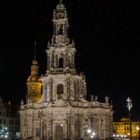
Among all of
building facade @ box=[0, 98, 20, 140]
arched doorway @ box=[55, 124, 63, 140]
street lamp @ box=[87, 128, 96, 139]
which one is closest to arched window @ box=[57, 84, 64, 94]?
arched doorway @ box=[55, 124, 63, 140]

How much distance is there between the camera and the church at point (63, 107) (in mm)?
78500

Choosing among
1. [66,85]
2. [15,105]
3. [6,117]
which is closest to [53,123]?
[66,85]

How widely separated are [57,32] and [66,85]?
1227 centimetres

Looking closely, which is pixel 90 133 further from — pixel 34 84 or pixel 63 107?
pixel 34 84

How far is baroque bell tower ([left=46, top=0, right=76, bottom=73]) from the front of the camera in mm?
82500

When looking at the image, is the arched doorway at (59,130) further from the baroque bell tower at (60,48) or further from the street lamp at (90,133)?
the baroque bell tower at (60,48)

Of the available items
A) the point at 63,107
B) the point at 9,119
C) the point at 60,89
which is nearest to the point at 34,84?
the point at 9,119

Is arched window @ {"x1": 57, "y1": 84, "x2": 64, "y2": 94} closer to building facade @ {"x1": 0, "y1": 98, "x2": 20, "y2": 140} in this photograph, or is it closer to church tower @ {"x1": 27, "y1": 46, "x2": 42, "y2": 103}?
church tower @ {"x1": 27, "y1": 46, "x2": 42, "y2": 103}

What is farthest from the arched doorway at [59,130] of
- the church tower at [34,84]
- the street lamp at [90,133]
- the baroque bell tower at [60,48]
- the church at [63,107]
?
the church tower at [34,84]

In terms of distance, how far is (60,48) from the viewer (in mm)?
83500

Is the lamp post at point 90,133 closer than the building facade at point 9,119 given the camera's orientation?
Yes

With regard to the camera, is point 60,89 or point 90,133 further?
point 60,89

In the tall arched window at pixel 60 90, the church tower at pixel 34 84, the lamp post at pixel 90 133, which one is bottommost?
the lamp post at pixel 90 133

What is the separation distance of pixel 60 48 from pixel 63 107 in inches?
509
